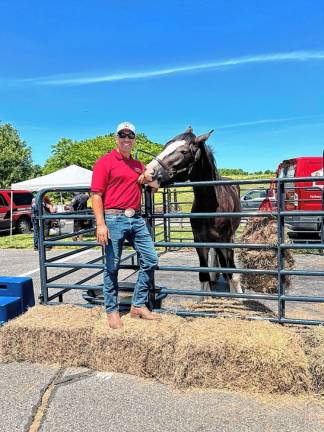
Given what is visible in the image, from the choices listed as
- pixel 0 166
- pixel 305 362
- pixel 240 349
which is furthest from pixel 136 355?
pixel 0 166

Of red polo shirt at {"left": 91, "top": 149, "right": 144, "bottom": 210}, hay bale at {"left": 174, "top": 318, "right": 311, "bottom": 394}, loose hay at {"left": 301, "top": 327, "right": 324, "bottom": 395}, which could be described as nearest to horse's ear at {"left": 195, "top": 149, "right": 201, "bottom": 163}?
red polo shirt at {"left": 91, "top": 149, "right": 144, "bottom": 210}

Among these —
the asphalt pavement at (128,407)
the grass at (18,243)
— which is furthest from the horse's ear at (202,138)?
the grass at (18,243)

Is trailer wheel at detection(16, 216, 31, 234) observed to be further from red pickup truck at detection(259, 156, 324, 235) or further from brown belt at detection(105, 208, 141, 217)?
brown belt at detection(105, 208, 141, 217)

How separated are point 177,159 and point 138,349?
79.3 inches

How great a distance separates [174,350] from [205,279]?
5.92 ft

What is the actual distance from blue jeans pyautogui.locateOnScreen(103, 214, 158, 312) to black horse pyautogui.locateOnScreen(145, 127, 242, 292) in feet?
1.61

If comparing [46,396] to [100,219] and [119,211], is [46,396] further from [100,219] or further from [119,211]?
[119,211]

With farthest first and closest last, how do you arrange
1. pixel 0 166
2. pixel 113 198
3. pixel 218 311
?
pixel 0 166
pixel 218 311
pixel 113 198

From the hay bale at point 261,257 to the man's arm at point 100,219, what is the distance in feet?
A: 6.79

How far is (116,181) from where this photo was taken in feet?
11.8

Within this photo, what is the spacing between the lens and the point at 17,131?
180ft

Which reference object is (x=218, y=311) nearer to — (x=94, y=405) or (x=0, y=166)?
(x=94, y=405)

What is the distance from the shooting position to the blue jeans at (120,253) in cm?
366

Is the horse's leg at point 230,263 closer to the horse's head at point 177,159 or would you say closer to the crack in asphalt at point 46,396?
the horse's head at point 177,159
